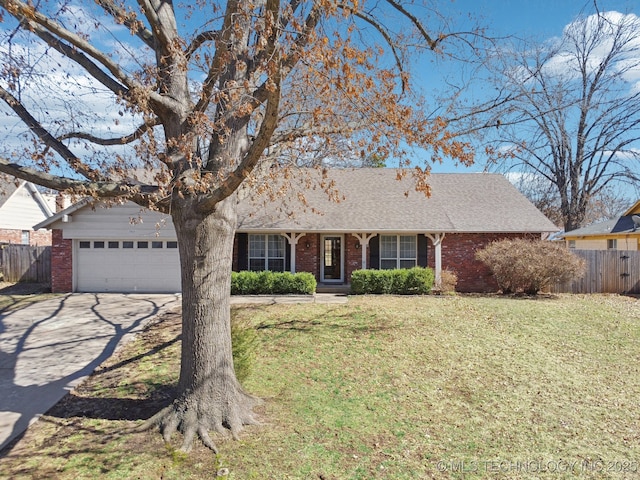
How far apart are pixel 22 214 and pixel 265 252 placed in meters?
20.8

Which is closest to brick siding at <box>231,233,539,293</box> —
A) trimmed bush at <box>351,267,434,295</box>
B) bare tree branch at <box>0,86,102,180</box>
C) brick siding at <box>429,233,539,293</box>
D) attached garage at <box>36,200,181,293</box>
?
brick siding at <box>429,233,539,293</box>

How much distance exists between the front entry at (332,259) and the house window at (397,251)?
1.68m

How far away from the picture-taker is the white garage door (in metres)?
15.8

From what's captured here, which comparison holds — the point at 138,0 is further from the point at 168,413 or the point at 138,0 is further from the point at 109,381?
the point at 109,381

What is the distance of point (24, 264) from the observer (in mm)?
18516

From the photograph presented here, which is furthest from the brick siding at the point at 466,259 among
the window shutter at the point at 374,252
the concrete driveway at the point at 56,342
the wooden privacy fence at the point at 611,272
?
the concrete driveway at the point at 56,342

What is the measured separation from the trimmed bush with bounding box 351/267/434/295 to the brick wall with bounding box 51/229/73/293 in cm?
1070

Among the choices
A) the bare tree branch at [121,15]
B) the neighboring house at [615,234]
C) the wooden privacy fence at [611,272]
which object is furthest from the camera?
the neighboring house at [615,234]

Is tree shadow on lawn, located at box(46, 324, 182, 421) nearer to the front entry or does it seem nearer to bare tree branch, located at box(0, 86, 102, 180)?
bare tree branch, located at box(0, 86, 102, 180)

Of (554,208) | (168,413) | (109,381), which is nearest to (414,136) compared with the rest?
(168,413)

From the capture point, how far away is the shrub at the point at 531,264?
46.0 ft

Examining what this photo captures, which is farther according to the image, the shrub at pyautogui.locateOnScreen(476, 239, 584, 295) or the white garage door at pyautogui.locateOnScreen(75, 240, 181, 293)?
the white garage door at pyautogui.locateOnScreen(75, 240, 181, 293)

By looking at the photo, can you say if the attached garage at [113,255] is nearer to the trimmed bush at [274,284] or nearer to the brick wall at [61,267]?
the brick wall at [61,267]

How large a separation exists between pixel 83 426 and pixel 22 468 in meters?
1.00
